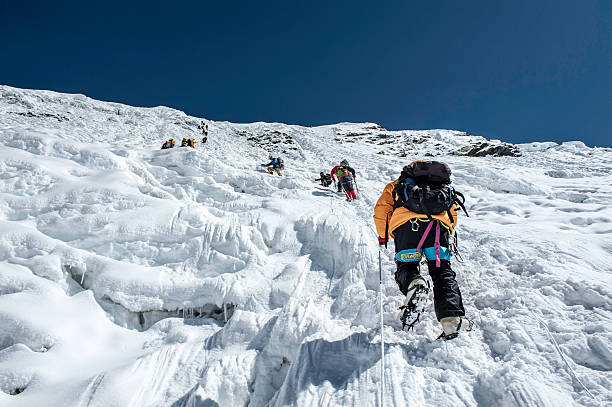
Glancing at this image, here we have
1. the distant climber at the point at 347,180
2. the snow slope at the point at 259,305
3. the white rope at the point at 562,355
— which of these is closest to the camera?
the white rope at the point at 562,355

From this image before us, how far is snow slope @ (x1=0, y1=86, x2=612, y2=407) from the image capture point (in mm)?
2139

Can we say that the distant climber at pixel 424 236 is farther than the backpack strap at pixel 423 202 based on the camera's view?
No

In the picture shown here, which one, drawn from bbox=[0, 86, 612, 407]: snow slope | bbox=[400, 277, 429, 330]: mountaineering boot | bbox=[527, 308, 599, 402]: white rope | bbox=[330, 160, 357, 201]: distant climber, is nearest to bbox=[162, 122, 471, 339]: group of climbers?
bbox=[400, 277, 429, 330]: mountaineering boot

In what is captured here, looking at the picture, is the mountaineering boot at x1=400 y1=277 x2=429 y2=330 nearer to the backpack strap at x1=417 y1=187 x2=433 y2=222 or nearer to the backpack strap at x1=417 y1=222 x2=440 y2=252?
the backpack strap at x1=417 y1=222 x2=440 y2=252

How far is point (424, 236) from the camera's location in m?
2.64

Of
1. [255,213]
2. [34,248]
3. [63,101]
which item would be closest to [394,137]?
[63,101]

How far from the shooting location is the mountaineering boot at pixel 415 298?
7.93 ft

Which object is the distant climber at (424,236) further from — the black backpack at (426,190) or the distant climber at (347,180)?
the distant climber at (347,180)

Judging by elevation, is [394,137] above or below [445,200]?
above

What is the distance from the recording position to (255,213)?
562 cm

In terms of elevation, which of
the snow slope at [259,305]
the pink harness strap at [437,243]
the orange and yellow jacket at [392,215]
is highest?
the orange and yellow jacket at [392,215]

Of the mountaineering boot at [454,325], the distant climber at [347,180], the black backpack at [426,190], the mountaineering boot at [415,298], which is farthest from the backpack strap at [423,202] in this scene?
the distant climber at [347,180]

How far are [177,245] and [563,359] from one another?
4.40 m

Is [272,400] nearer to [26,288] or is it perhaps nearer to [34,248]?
[26,288]
